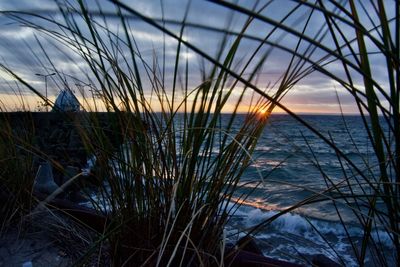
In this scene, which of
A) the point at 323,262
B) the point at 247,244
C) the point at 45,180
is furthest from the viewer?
the point at 45,180

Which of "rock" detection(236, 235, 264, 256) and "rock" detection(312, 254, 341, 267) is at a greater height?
"rock" detection(236, 235, 264, 256)

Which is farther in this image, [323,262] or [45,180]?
[45,180]

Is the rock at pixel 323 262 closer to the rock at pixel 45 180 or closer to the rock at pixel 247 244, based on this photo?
the rock at pixel 247 244

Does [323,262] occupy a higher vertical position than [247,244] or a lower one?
lower

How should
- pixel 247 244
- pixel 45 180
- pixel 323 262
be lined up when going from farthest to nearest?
pixel 45 180
pixel 323 262
pixel 247 244

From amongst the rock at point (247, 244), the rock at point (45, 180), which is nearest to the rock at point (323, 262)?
the rock at point (247, 244)

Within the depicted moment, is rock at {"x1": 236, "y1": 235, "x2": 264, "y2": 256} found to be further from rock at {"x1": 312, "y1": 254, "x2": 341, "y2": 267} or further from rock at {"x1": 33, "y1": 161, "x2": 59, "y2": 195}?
rock at {"x1": 33, "y1": 161, "x2": 59, "y2": 195}

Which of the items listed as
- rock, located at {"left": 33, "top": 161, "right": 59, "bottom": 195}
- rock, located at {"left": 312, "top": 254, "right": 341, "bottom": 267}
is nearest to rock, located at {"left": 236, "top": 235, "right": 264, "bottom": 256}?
rock, located at {"left": 312, "top": 254, "right": 341, "bottom": 267}

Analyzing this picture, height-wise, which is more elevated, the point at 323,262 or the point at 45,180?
the point at 45,180

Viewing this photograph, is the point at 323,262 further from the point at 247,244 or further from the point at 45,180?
the point at 45,180

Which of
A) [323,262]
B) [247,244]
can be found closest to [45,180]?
[247,244]

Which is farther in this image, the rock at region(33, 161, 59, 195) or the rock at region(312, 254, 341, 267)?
the rock at region(33, 161, 59, 195)

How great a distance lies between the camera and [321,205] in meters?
7.27

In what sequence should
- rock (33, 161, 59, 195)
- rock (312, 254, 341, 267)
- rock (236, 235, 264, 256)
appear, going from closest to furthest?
rock (236, 235, 264, 256), rock (312, 254, 341, 267), rock (33, 161, 59, 195)
